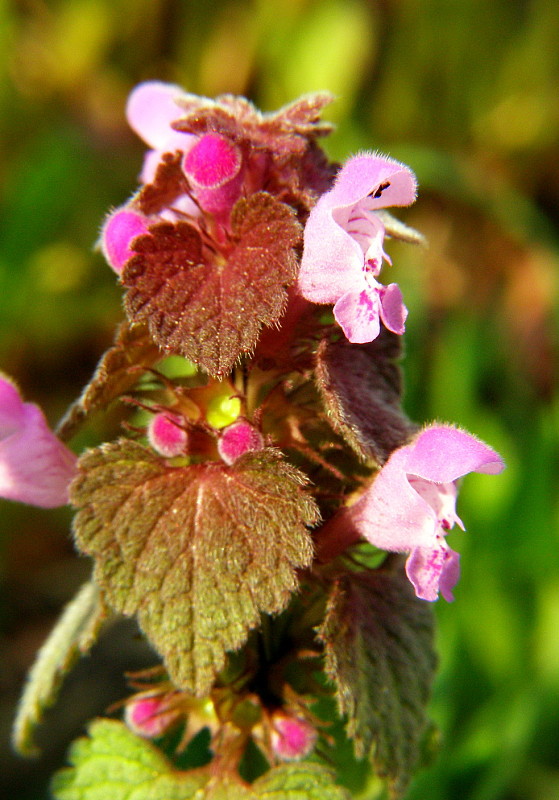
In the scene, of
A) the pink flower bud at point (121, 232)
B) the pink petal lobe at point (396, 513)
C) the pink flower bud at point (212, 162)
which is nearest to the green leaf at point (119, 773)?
the pink petal lobe at point (396, 513)

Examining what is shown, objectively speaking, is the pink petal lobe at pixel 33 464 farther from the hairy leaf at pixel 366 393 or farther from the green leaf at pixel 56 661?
the hairy leaf at pixel 366 393

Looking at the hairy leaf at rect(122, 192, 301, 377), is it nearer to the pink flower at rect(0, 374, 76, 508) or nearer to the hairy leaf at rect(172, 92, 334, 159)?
the hairy leaf at rect(172, 92, 334, 159)

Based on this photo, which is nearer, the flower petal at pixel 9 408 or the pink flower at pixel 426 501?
the pink flower at pixel 426 501

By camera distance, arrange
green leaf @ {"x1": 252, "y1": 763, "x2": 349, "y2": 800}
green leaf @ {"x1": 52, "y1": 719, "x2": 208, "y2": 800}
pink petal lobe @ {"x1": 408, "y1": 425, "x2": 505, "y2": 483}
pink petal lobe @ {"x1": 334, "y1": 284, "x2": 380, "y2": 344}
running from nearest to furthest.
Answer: pink petal lobe @ {"x1": 334, "y1": 284, "x2": 380, "y2": 344}, pink petal lobe @ {"x1": 408, "y1": 425, "x2": 505, "y2": 483}, green leaf @ {"x1": 252, "y1": 763, "x2": 349, "y2": 800}, green leaf @ {"x1": 52, "y1": 719, "x2": 208, "y2": 800}

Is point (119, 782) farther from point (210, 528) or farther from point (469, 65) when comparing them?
point (469, 65)

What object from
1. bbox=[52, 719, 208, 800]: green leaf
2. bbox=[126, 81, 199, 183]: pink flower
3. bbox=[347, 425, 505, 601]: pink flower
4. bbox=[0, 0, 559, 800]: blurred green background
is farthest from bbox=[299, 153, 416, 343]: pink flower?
bbox=[0, 0, 559, 800]: blurred green background

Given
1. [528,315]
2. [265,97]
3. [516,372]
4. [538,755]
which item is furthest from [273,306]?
[528,315]

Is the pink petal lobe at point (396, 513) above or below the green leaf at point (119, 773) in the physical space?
above
